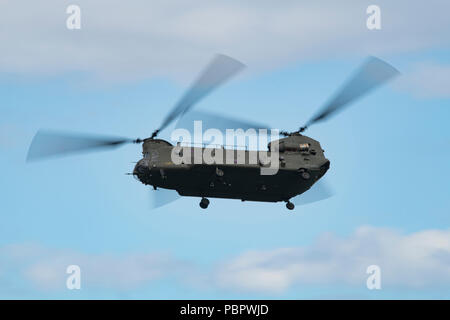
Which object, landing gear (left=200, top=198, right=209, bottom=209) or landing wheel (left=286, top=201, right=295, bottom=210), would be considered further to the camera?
landing wheel (left=286, top=201, right=295, bottom=210)

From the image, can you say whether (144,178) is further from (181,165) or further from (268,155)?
(268,155)

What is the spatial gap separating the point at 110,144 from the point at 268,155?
35.8 ft

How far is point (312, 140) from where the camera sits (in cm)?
9769

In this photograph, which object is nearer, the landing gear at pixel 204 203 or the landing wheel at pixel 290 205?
the landing gear at pixel 204 203

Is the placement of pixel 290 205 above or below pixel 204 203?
above

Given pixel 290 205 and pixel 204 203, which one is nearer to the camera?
pixel 204 203

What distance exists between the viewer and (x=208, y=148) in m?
93.6
